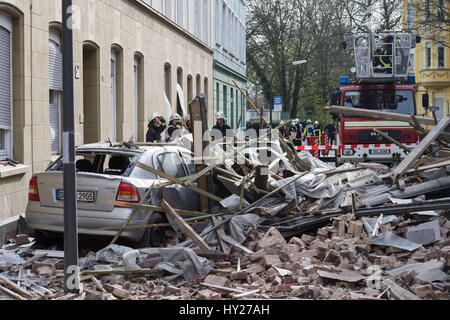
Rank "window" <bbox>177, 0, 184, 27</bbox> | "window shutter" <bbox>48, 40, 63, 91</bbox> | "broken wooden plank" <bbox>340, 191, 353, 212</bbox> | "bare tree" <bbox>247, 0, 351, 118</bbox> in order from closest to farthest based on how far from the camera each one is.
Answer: "broken wooden plank" <bbox>340, 191, 353, 212</bbox>
"window shutter" <bbox>48, 40, 63, 91</bbox>
"window" <bbox>177, 0, 184, 27</bbox>
"bare tree" <bbox>247, 0, 351, 118</bbox>

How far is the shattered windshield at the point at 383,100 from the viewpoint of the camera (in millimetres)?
18891

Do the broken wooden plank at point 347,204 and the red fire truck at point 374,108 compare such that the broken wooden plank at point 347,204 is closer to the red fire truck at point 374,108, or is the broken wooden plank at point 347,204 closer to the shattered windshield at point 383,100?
the red fire truck at point 374,108

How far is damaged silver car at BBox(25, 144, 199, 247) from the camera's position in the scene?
8.22 metres

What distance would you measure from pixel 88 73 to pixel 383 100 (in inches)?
338

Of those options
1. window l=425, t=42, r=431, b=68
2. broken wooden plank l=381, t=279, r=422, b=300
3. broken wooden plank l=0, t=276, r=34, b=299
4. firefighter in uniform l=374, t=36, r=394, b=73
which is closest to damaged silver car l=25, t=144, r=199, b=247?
broken wooden plank l=0, t=276, r=34, b=299

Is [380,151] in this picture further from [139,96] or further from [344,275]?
[344,275]

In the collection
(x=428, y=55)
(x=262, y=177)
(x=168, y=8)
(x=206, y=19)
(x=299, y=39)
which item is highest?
(x=299, y=39)

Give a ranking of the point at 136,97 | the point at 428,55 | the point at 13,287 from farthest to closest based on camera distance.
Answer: the point at 428,55
the point at 136,97
the point at 13,287

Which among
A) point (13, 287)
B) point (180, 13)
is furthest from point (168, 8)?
point (13, 287)

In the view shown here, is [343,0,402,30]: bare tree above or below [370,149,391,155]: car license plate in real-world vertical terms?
above

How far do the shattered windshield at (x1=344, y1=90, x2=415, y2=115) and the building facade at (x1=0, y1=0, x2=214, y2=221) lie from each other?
640 centimetres

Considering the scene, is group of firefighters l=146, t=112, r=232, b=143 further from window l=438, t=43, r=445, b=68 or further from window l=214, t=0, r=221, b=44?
window l=438, t=43, r=445, b=68

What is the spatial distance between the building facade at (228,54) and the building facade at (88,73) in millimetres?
8970

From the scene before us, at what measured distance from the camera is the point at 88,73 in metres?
15.7
